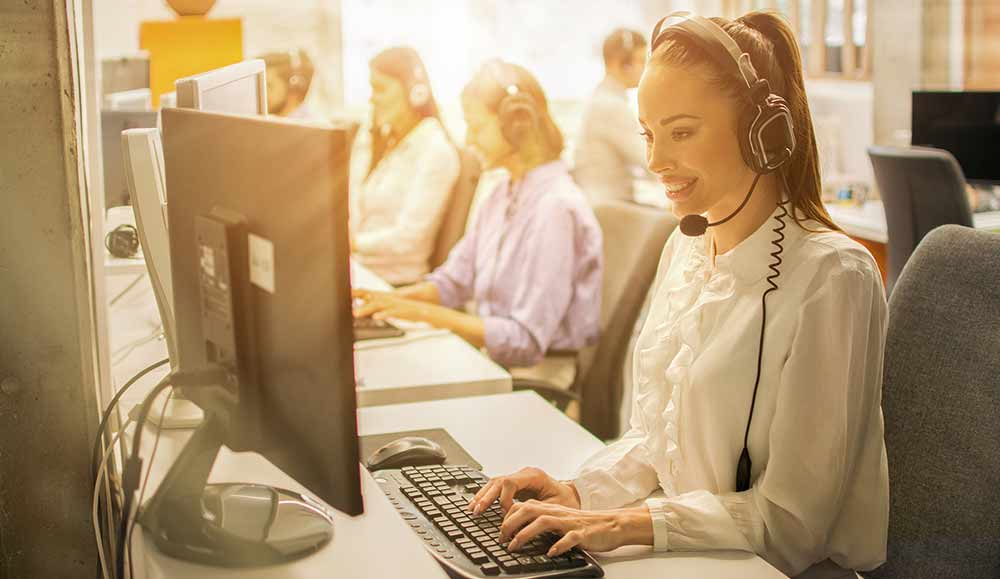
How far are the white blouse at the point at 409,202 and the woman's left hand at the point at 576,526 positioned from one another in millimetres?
2190

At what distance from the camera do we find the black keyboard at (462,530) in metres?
1.05

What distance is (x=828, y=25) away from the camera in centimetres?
488

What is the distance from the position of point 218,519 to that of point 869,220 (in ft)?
10.1

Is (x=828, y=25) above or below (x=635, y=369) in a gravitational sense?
above

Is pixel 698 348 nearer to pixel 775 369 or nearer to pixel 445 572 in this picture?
pixel 775 369

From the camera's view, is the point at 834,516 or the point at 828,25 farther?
the point at 828,25

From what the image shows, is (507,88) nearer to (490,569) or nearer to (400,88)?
(400,88)

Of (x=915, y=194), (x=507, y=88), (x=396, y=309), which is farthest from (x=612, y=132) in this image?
(x=396, y=309)

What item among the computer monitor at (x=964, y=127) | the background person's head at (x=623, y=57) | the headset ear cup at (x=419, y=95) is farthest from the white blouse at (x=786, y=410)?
the background person's head at (x=623, y=57)

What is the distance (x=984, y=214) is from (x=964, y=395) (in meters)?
2.55

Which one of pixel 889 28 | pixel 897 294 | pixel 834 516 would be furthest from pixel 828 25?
pixel 834 516

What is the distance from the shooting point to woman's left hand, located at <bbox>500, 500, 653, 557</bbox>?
108 centimetres

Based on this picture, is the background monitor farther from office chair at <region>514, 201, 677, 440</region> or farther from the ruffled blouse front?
the ruffled blouse front

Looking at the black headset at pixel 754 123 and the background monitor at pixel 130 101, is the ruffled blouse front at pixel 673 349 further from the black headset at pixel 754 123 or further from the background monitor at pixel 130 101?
the background monitor at pixel 130 101
